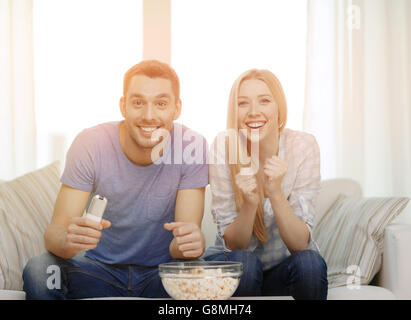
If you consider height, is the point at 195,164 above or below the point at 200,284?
above

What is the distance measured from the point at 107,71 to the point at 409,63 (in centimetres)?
119

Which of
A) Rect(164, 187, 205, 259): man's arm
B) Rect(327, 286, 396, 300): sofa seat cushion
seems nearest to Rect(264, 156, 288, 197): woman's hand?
Rect(164, 187, 205, 259): man's arm

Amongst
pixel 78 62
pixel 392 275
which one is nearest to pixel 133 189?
pixel 78 62

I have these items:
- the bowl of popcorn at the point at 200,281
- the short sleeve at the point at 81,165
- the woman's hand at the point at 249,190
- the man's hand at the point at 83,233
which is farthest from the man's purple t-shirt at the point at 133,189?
the bowl of popcorn at the point at 200,281

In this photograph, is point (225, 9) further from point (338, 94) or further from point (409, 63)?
point (409, 63)

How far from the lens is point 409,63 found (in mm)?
1918

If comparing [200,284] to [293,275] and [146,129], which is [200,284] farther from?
[146,129]

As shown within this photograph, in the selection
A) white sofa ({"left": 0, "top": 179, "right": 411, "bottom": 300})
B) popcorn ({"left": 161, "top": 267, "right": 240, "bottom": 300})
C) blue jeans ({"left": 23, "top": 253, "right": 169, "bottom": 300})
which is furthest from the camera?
white sofa ({"left": 0, "top": 179, "right": 411, "bottom": 300})

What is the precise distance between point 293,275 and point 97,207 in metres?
0.54

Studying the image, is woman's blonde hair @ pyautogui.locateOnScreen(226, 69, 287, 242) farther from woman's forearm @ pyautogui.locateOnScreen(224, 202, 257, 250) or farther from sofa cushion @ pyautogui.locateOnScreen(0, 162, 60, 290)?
sofa cushion @ pyautogui.locateOnScreen(0, 162, 60, 290)

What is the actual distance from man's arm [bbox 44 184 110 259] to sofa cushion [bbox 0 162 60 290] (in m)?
0.10

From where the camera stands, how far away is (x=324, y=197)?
1.70 metres

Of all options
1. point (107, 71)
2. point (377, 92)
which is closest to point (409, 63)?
point (377, 92)

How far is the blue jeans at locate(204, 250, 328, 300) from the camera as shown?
120 cm
